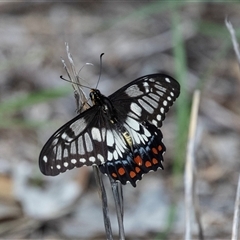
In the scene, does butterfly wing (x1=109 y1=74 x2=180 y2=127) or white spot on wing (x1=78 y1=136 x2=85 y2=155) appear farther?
butterfly wing (x1=109 y1=74 x2=180 y2=127)

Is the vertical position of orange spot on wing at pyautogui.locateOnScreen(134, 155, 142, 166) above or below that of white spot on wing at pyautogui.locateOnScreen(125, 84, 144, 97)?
below

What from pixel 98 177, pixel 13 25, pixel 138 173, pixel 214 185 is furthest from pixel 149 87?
pixel 13 25

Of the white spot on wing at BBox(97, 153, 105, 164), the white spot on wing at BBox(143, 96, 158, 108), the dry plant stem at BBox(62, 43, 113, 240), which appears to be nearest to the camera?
the dry plant stem at BBox(62, 43, 113, 240)

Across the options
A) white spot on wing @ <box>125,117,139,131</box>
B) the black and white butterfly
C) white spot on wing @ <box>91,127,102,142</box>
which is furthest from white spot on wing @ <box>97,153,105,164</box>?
white spot on wing @ <box>125,117,139,131</box>

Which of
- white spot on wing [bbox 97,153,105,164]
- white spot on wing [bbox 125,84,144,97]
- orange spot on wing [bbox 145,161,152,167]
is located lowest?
white spot on wing [bbox 97,153,105,164]

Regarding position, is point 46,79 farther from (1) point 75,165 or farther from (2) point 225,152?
(1) point 75,165

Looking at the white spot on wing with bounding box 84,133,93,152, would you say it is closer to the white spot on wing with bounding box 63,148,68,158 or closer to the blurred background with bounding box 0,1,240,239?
the white spot on wing with bounding box 63,148,68,158

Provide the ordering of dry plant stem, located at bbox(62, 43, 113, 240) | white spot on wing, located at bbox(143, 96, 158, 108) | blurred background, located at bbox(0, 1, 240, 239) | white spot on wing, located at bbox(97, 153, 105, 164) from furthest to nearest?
blurred background, located at bbox(0, 1, 240, 239) < white spot on wing, located at bbox(143, 96, 158, 108) < white spot on wing, located at bbox(97, 153, 105, 164) < dry plant stem, located at bbox(62, 43, 113, 240)
